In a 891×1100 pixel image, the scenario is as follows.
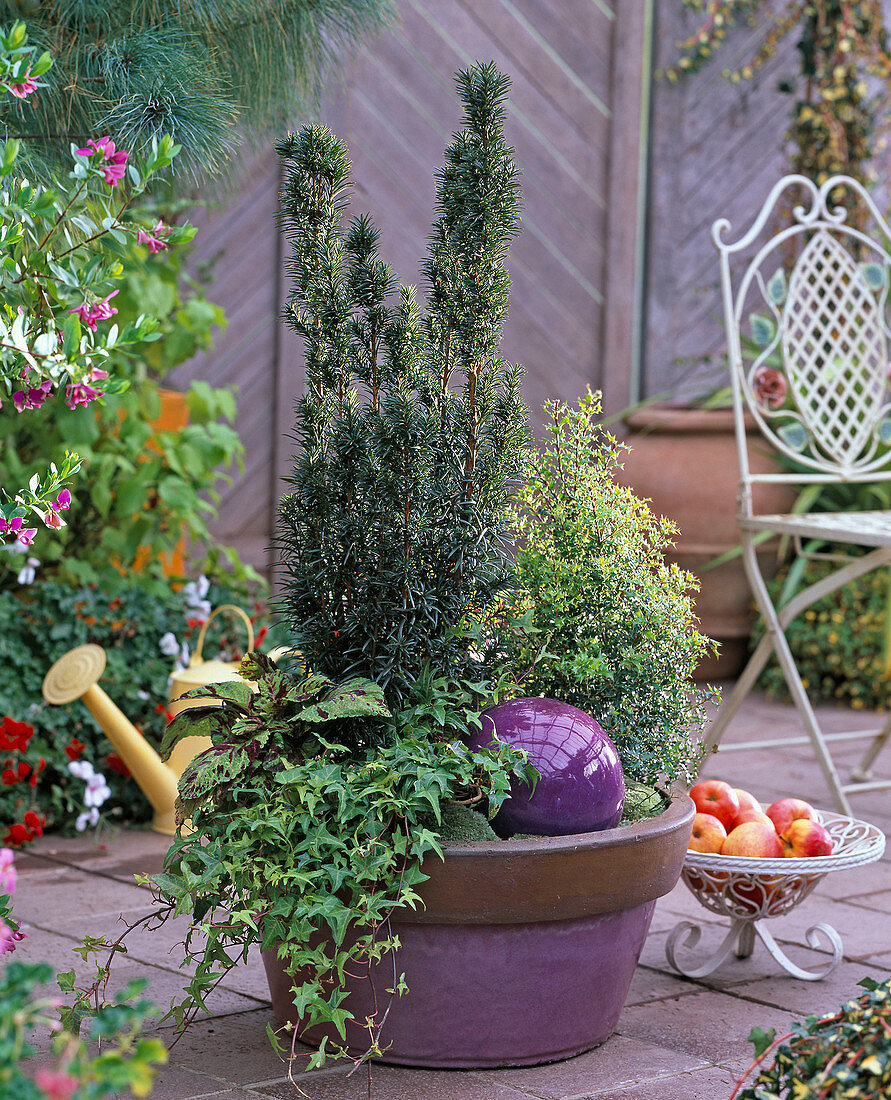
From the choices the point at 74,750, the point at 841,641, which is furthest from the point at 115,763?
the point at 841,641

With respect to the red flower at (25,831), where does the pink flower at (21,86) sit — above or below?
above

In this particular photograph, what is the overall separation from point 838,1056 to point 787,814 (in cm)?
97

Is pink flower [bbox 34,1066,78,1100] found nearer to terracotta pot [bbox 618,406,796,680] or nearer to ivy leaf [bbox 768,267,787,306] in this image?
ivy leaf [bbox 768,267,787,306]

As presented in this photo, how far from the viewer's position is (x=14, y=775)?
264cm

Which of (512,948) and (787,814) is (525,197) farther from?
(512,948)

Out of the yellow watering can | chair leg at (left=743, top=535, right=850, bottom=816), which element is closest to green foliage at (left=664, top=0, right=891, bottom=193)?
chair leg at (left=743, top=535, right=850, bottom=816)

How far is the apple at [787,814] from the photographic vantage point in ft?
6.89

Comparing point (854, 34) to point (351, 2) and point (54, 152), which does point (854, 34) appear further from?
point (54, 152)

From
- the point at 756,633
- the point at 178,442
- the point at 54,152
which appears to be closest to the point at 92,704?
the point at 178,442

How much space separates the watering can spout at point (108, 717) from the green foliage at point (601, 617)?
1.09 meters

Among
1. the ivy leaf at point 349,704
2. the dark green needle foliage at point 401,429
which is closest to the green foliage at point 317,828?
the ivy leaf at point 349,704

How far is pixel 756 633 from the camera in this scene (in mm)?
4398

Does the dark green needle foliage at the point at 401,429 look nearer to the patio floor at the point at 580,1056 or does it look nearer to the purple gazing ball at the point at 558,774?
the purple gazing ball at the point at 558,774

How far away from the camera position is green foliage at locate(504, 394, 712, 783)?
185cm
